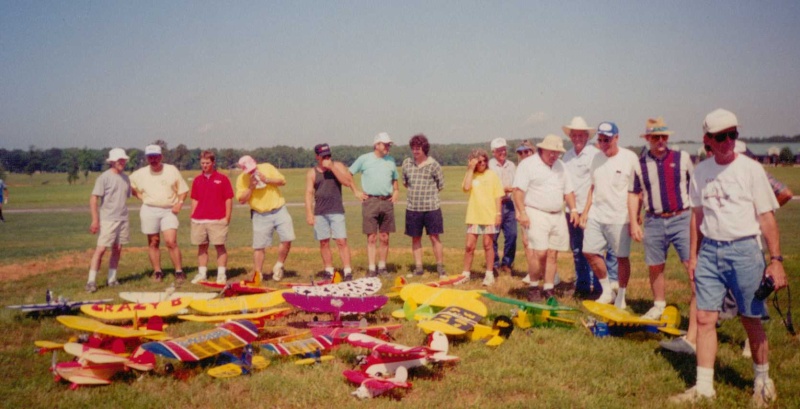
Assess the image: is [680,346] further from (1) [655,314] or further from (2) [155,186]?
(2) [155,186]

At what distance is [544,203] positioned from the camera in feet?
23.1

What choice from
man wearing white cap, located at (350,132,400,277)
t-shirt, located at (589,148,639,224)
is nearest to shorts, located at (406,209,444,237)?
man wearing white cap, located at (350,132,400,277)

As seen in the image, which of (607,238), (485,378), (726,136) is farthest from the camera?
(607,238)

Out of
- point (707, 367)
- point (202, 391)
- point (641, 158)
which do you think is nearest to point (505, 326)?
point (707, 367)

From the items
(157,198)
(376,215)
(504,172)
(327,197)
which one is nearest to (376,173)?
(376,215)

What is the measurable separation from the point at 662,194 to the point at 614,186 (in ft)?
2.58

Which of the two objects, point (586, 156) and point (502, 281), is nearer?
point (586, 156)

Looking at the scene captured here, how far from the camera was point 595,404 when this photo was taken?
414 centimetres

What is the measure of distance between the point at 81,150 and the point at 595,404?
127634 mm

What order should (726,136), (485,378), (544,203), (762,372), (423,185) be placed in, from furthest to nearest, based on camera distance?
(423,185)
(544,203)
(485,378)
(762,372)
(726,136)

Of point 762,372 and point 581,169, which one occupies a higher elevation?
point 581,169

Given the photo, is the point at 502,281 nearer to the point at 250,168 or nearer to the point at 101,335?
the point at 250,168

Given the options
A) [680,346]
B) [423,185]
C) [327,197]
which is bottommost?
[680,346]

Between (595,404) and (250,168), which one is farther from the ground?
(250,168)
